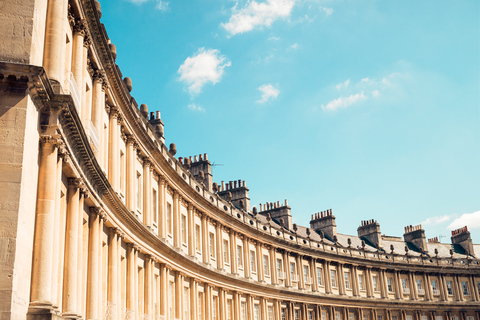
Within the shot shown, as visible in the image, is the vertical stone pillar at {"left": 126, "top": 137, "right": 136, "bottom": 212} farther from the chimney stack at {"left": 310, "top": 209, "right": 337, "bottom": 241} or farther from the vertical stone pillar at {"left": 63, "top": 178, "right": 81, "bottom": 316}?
the chimney stack at {"left": 310, "top": 209, "right": 337, "bottom": 241}

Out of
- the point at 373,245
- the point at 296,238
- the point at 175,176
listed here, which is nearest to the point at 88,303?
the point at 175,176

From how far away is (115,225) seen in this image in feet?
76.9

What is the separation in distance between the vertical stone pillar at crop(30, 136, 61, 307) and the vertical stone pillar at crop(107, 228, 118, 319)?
25.7ft

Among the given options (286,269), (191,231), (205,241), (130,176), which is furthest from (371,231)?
(130,176)

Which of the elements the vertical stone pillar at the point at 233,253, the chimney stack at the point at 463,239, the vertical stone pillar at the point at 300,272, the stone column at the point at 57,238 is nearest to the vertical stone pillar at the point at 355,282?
the vertical stone pillar at the point at 300,272

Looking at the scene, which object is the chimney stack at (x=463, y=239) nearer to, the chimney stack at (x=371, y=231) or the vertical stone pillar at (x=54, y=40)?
the chimney stack at (x=371, y=231)

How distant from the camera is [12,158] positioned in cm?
1436

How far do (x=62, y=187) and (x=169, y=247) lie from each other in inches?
514

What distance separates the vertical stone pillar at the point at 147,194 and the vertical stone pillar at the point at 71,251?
9.79 meters

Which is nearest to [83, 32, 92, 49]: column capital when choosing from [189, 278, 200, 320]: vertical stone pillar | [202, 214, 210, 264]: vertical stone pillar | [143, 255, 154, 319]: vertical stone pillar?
[143, 255, 154, 319]: vertical stone pillar

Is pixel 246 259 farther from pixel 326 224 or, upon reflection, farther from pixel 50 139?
pixel 50 139

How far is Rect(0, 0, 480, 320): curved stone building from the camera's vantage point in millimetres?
14789

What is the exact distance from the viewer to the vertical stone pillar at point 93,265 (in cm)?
2005

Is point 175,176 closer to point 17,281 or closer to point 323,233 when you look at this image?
point 17,281
